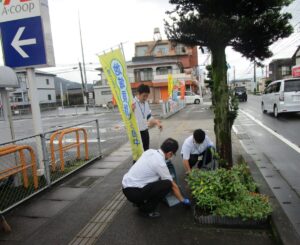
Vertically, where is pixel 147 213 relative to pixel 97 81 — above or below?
below

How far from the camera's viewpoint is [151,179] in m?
3.95

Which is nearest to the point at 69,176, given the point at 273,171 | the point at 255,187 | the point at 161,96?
the point at 255,187

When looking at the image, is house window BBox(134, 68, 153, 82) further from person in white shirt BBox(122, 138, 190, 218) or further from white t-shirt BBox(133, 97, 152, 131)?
person in white shirt BBox(122, 138, 190, 218)

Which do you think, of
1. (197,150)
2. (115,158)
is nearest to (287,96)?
(115,158)

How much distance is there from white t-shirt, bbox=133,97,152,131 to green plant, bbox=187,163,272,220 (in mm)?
1869

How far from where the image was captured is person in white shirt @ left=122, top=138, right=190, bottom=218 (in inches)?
153

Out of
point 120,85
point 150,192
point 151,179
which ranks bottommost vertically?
point 150,192

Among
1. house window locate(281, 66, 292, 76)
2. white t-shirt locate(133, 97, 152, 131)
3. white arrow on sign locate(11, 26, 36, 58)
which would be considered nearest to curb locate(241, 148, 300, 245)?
white t-shirt locate(133, 97, 152, 131)

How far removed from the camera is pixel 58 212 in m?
4.42

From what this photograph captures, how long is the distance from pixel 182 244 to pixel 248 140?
22.4 ft

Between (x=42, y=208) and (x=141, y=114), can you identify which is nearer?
(x=42, y=208)

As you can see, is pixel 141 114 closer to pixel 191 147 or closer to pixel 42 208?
pixel 191 147

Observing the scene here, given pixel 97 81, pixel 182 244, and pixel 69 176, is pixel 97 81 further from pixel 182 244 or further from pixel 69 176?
pixel 182 244

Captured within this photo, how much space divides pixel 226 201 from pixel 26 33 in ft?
14.8
